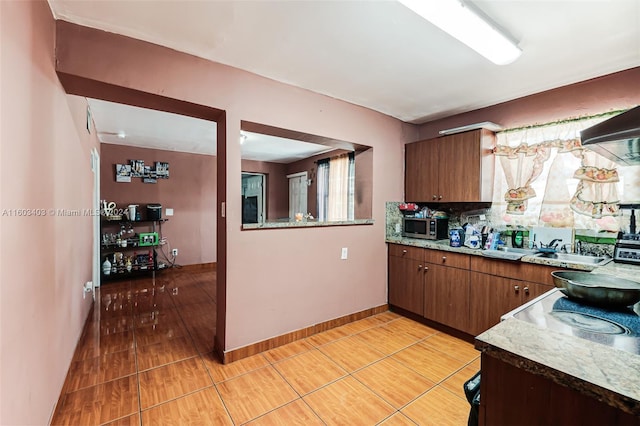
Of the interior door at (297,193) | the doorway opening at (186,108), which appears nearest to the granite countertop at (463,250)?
the doorway opening at (186,108)

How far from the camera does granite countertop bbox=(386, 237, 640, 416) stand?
2.10 ft

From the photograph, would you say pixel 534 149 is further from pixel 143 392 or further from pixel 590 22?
pixel 143 392

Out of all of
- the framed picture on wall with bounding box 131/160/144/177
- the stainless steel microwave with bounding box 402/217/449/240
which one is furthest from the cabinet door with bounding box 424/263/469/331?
the framed picture on wall with bounding box 131/160/144/177

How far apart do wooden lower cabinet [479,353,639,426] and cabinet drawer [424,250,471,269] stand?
2.01m

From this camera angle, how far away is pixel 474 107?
3.13 meters

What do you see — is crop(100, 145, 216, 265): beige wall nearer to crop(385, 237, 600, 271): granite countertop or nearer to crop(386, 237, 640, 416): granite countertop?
crop(385, 237, 600, 271): granite countertop

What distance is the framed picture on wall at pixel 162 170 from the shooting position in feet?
17.0

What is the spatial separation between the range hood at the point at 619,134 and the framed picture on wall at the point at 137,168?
5.79 m

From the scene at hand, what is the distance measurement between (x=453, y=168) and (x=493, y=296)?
1363 millimetres

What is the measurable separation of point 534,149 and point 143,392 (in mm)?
3866

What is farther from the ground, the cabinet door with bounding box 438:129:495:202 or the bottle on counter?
the cabinet door with bounding box 438:129:495:202

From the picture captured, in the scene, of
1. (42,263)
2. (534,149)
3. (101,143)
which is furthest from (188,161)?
(534,149)

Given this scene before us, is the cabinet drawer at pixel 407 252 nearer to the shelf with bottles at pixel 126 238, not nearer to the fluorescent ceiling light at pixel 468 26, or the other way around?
the fluorescent ceiling light at pixel 468 26

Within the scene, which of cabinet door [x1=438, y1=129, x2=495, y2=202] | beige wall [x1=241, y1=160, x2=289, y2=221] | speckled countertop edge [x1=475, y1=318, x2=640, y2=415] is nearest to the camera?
speckled countertop edge [x1=475, y1=318, x2=640, y2=415]
